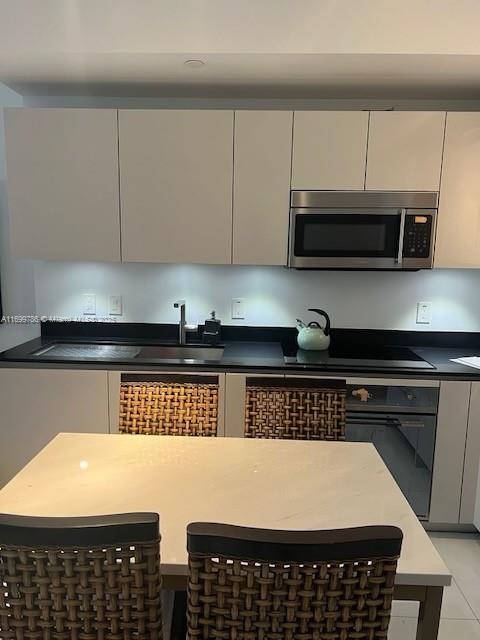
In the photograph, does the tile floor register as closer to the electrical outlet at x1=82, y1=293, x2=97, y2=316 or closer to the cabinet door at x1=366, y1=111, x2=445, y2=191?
the cabinet door at x1=366, y1=111, x2=445, y2=191

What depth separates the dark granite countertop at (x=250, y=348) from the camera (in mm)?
2338

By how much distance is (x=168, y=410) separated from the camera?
69.1 inches

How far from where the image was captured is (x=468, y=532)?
245cm

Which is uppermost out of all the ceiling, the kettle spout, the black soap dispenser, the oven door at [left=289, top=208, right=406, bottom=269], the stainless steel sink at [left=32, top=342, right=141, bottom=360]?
the ceiling

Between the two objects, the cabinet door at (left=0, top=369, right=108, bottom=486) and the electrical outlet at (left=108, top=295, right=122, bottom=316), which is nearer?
the cabinet door at (left=0, top=369, right=108, bottom=486)

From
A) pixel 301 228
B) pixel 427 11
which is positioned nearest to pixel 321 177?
pixel 301 228

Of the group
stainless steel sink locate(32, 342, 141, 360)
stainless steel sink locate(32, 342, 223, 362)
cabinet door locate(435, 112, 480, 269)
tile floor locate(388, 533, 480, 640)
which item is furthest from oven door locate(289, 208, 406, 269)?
tile floor locate(388, 533, 480, 640)

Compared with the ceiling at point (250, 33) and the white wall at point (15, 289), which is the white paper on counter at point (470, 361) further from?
the white wall at point (15, 289)

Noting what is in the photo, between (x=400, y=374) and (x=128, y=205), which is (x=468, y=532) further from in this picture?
(x=128, y=205)

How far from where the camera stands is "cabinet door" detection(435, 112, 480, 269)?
7.82 ft

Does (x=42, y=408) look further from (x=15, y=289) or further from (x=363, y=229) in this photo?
(x=363, y=229)

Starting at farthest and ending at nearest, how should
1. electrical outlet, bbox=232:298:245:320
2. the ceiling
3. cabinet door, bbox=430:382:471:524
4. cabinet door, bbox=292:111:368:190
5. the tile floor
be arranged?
1. electrical outlet, bbox=232:298:245:320
2. cabinet door, bbox=292:111:368:190
3. cabinet door, bbox=430:382:471:524
4. the ceiling
5. the tile floor

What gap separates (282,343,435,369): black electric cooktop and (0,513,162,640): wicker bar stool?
1640mm

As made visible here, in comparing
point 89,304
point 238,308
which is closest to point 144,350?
point 89,304
